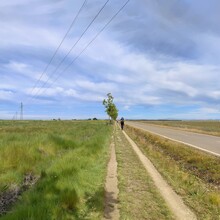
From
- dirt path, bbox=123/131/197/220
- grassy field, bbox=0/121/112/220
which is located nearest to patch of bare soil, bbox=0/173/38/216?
grassy field, bbox=0/121/112/220

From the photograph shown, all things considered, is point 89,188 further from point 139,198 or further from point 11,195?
point 11,195

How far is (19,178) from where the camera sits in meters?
11.0

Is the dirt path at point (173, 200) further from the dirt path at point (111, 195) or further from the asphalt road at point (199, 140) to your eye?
the asphalt road at point (199, 140)

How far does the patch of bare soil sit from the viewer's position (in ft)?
25.5

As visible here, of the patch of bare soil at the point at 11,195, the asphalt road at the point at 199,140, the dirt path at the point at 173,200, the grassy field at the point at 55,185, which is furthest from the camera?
the asphalt road at the point at 199,140

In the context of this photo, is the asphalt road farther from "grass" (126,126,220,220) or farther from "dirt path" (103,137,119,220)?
"dirt path" (103,137,119,220)

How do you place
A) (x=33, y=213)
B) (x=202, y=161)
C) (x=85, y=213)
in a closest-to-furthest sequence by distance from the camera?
(x=33, y=213), (x=85, y=213), (x=202, y=161)

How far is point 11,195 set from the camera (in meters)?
8.88

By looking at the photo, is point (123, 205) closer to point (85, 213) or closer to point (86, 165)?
point (85, 213)

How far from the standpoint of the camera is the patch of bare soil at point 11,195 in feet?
25.5

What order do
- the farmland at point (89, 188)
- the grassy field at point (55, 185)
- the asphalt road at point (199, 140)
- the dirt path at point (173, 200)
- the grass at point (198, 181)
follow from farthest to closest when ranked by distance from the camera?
the asphalt road at point (199, 140) → the grass at point (198, 181) → the dirt path at point (173, 200) → the farmland at point (89, 188) → the grassy field at point (55, 185)

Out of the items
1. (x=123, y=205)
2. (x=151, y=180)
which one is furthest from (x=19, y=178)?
(x=123, y=205)

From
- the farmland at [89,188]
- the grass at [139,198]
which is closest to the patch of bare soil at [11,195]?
the farmland at [89,188]

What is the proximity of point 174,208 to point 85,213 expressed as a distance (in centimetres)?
190
